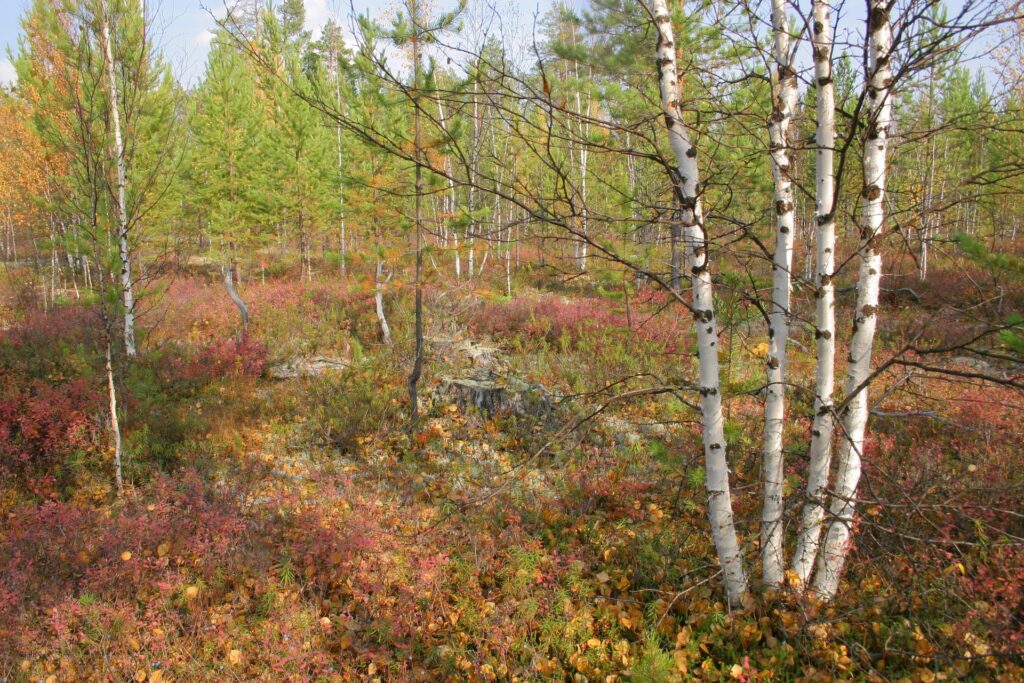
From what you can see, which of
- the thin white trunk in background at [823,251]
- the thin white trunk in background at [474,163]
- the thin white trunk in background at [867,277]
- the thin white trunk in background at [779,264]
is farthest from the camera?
the thin white trunk in background at [779,264]

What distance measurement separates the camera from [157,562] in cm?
458

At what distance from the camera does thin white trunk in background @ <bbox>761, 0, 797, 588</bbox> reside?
10.7 feet

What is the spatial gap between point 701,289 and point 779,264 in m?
0.55

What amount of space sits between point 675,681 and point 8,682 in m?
4.47

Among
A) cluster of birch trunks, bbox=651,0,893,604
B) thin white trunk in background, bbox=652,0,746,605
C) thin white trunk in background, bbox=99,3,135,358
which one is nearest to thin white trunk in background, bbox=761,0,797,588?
cluster of birch trunks, bbox=651,0,893,604

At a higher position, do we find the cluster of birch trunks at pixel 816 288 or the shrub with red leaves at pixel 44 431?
the cluster of birch trunks at pixel 816 288

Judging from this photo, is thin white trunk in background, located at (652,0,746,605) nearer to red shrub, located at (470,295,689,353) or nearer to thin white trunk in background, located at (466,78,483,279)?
thin white trunk in background, located at (466,78,483,279)

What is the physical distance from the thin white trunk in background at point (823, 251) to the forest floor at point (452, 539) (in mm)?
426

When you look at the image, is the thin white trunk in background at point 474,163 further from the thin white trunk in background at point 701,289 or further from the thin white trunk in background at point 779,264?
the thin white trunk in background at point 779,264

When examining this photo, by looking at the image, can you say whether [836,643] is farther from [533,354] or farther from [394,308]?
[394,308]

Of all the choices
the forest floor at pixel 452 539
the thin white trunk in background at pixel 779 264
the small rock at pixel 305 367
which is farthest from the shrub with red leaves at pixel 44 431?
the thin white trunk in background at pixel 779 264

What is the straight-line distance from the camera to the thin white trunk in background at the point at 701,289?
2947mm

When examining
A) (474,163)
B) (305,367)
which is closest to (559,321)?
(305,367)

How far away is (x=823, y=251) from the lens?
10.6 ft
